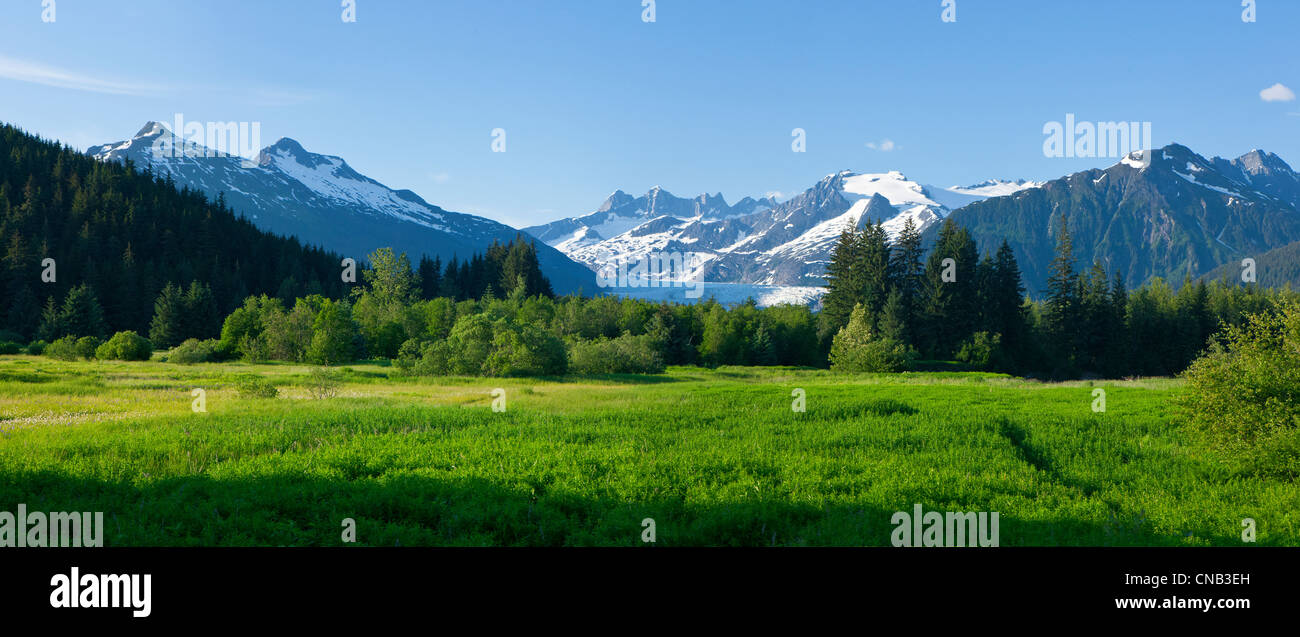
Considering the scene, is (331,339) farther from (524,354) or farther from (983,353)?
(983,353)

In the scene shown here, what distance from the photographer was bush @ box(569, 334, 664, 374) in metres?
74.5

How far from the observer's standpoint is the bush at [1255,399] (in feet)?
74.0

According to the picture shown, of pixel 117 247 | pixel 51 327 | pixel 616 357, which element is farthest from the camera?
pixel 117 247

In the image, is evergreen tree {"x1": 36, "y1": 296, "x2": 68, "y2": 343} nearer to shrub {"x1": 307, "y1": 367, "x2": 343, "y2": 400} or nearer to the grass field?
shrub {"x1": 307, "y1": 367, "x2": 343, "y2": 400}

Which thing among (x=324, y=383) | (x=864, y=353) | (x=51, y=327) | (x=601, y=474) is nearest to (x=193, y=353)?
(x=51, y=327)

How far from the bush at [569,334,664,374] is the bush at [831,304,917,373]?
2567 cm

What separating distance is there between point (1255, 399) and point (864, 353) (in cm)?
6367

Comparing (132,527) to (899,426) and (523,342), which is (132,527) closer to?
(899,426)

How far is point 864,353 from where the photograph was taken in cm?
8762

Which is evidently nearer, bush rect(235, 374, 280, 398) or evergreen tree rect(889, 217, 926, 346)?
bush rect(235, 374, 280, 398)

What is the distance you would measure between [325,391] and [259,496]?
29.8 m

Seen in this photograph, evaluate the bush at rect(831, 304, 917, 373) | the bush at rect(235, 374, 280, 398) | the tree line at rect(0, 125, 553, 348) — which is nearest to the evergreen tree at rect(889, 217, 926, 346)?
the bush at rect(831, 304, 917, 373)

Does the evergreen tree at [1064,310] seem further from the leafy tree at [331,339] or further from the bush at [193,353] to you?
the bush at [193,353]
